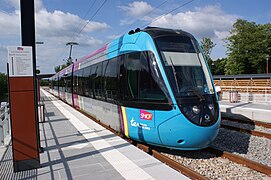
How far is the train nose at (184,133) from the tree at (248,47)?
190ft

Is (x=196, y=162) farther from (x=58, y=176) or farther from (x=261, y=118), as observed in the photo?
(x=261, y=118)

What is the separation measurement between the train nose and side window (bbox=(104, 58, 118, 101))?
240 cm

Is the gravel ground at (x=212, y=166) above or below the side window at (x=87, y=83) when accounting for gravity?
below

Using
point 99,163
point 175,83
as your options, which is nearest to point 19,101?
point 99,163

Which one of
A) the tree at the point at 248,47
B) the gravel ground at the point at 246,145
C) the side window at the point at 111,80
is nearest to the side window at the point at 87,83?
the side window at the point at 111,80

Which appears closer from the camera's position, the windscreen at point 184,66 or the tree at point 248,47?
the windscreen at point 184,66

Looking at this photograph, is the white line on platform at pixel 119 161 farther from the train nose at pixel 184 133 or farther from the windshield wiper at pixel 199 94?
the windshield wiper at pixel 199 94

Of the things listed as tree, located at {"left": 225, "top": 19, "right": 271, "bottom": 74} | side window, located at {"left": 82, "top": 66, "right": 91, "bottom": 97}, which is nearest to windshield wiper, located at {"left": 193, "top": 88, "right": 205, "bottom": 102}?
side window, located at {"left": 82, "top": 66, "right": 91, "bottom": 97}

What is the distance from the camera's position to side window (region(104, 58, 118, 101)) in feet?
24.5

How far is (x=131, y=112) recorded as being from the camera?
21.1 feet

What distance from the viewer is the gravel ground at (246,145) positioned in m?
6.35

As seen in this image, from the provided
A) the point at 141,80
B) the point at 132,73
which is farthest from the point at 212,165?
the point at 132,73

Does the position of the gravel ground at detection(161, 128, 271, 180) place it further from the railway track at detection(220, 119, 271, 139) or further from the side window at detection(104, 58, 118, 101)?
the side window at detection(104, 58, 118, 101)

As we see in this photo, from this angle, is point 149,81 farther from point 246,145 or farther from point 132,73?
point 246,145
